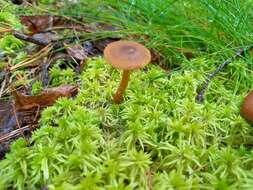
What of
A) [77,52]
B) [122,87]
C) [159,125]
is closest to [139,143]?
[159,125]

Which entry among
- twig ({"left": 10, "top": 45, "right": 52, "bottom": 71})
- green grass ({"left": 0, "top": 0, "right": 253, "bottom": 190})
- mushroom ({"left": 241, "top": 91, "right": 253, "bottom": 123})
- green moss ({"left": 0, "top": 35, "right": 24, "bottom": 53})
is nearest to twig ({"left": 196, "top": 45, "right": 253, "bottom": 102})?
green grass ({"left": 0, "top": 0, "right": 253, "bottom": 190})

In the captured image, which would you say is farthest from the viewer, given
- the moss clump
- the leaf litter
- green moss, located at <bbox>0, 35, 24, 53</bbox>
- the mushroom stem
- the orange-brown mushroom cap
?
green moss, located at <bbox>0, 35, 24, 53</bbox>

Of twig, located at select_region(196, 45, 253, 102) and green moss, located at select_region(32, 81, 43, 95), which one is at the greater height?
twig, located at select_region(196, 45, 253, 102)

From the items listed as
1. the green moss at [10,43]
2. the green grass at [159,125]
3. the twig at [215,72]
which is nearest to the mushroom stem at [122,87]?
the green grass at [159,125]

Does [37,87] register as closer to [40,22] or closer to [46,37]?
[46,37]

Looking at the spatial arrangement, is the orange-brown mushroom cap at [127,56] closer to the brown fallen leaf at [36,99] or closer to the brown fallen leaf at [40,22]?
the brown fallen leaf at [36,99]

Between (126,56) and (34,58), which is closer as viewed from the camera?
(126,56)

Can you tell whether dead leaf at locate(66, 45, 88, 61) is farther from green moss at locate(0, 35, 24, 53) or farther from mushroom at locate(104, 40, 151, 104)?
mushroom at locate(104, 40, 151, 104)

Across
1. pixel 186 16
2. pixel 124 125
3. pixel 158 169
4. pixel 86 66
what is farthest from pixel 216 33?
pixel 158 169
